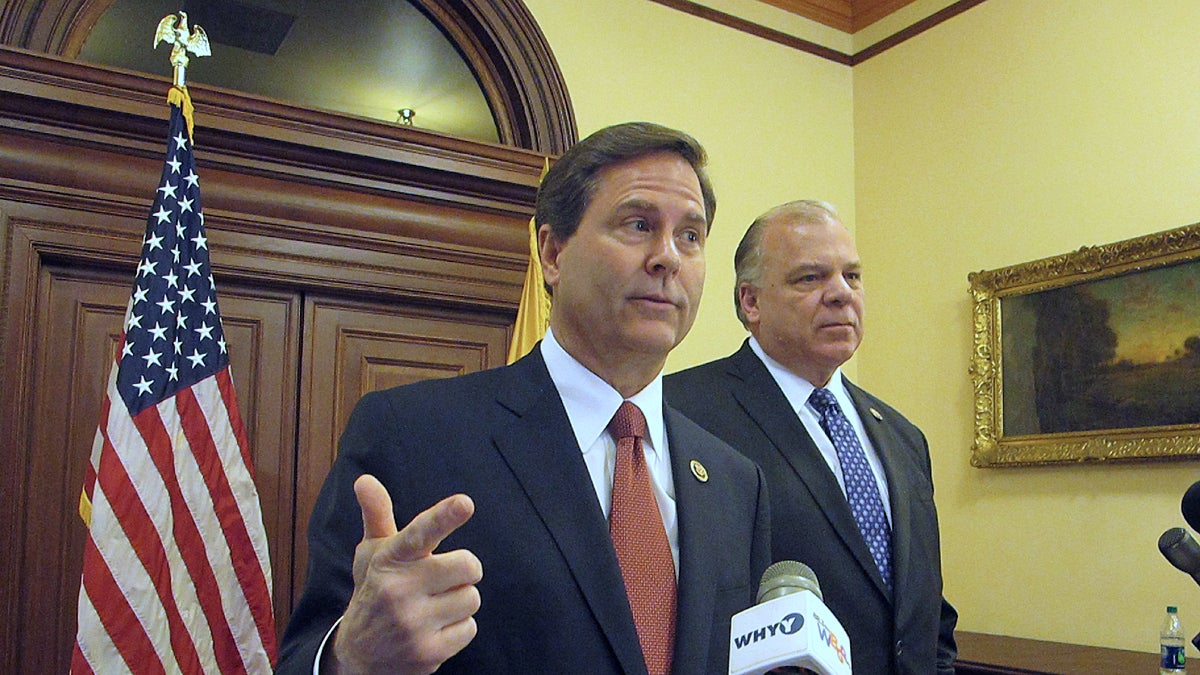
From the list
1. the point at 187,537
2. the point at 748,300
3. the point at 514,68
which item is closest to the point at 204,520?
the point at 187,537

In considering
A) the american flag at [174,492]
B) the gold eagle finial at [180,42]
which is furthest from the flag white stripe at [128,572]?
the gold eagle finial at [180,42]

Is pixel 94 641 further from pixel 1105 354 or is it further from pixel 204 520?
pixel 1105 354

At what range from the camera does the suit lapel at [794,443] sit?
221 centimetres

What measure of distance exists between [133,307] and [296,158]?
3.15ft

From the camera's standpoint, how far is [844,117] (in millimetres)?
5457

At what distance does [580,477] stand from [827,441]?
1.06 m

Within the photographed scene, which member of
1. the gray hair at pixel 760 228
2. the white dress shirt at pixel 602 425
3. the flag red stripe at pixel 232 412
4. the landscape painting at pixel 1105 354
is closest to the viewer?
the white dress shirt at pixel 602 425

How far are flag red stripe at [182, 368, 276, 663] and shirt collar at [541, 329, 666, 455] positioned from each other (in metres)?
1.70

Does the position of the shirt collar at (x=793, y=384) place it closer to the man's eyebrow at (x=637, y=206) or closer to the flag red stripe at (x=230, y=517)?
the man's eyebrow at (x=637, y=206)

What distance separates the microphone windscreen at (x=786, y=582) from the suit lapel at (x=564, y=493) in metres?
0.26

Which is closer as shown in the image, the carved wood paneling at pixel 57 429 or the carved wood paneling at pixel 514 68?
the carved wood paneling at pixel 57 429

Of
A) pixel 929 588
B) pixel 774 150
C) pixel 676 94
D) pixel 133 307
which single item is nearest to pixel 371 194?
pixel 133 307

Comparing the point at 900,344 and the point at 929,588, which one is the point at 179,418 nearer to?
the point at 929,588

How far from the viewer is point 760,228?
264cm
